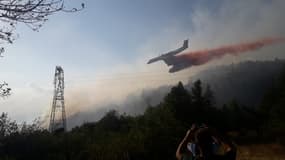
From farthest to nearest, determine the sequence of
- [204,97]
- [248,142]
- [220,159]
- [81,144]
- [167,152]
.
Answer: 1. [204,97]
2. [248,142]
3. [81,144]
4. [167,152]
5. [220,159]

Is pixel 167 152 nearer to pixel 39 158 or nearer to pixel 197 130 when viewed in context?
pixel 39 158

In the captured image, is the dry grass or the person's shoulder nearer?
the person's shoulder

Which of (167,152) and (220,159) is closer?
(220,159)

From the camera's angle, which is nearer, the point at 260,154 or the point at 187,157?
the point at 187,157

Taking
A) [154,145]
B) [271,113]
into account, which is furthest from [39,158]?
[271,113]

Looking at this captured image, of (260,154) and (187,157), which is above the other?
(187,157)

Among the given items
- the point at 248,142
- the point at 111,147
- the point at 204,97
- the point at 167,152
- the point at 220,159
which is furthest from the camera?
the point at 204,97

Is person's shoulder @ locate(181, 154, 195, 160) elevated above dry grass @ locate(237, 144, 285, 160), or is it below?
above

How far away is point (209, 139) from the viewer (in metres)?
5.43

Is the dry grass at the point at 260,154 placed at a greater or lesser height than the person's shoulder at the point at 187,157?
lesser

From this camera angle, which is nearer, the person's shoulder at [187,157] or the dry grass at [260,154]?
the person's shoulder at [187,157]

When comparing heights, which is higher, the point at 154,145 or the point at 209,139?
the point at 209,139

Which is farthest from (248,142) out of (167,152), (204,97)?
(167,152)

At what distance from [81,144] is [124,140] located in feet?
13.4
